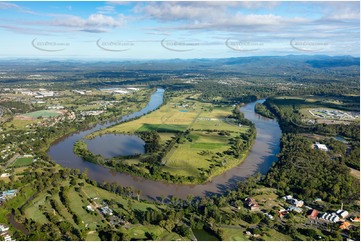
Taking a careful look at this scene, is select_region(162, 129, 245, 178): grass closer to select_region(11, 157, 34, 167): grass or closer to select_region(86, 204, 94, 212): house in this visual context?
select_region(86, 204, 94, 212): house

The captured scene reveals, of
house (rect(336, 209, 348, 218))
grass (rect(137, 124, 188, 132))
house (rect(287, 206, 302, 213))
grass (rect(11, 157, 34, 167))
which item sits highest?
grass (rect(137, 124, 188, 132))

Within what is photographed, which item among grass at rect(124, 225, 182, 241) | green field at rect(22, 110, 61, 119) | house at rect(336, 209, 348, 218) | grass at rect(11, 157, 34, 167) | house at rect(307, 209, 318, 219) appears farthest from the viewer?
green field at rect(22, 110, 61, 119)

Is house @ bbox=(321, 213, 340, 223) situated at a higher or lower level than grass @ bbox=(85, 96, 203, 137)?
lower

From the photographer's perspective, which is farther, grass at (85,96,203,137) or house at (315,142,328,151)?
grass at (85,96,203,137)

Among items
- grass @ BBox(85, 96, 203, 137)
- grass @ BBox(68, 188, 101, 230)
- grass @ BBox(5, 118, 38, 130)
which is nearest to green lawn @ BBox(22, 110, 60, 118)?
grass @ BBox(5, 118, 38, 130)

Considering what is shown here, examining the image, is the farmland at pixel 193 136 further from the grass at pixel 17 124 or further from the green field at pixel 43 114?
the green field at pixel 43 114

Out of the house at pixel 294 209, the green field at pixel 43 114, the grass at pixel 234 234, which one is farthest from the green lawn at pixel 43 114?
the house at pixel 294 209
